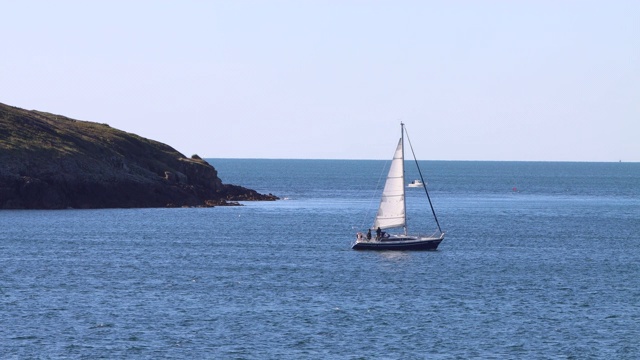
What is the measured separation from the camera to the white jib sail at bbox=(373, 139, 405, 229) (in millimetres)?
A: 96688

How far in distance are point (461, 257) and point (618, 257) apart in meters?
13.7

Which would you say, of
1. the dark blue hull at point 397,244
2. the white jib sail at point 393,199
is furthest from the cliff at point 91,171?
the white jib sail at point 393,199

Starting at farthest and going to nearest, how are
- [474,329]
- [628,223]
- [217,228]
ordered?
[628,223] → [217,228] → [474,329]

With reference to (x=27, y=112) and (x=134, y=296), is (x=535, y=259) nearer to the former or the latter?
(x=134, y=296)

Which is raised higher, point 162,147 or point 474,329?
point 162,147

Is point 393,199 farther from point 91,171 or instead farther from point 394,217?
point 91,171

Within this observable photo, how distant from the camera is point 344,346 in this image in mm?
53406

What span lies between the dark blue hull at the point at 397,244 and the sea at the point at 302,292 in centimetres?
81

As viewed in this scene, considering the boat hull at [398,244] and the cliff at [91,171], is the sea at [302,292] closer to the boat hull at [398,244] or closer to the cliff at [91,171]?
the boat hull at [398,244]

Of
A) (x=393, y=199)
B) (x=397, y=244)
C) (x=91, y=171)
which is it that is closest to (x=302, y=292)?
(x=397, y=244)

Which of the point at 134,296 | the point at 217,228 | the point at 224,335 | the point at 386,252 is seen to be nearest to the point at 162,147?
the point at 217,228

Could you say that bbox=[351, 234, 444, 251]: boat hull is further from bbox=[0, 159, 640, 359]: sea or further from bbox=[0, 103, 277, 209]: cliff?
bbox=[0, 103, 277, 209]: cliff

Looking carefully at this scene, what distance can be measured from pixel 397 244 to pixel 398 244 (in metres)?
0.09

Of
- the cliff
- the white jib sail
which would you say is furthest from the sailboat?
the cliff
